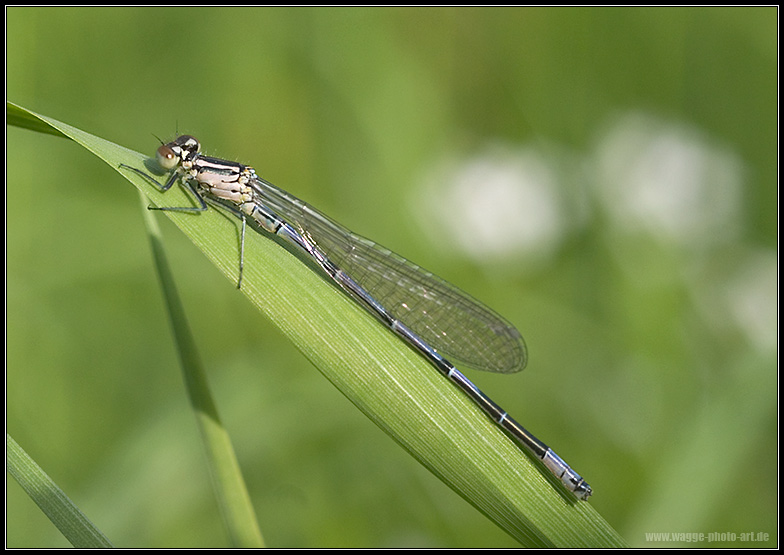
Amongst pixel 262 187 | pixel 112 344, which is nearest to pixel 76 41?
pixel 112 344

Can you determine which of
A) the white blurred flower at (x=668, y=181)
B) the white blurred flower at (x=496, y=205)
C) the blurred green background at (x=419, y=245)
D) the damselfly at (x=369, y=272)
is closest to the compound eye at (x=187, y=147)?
the damselfly at (x=369, y=272)

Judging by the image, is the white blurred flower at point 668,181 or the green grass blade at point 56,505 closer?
the green grass blade at point 56,505

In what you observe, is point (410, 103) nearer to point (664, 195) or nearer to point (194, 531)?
point (664, 195)

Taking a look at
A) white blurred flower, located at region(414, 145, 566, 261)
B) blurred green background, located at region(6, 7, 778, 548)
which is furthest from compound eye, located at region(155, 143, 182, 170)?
white blurred flower, located at region(414, 145, 566, 261)

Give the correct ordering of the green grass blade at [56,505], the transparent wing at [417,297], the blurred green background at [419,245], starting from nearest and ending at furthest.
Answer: the green grass blade at [56,505], the transparent wing at [417,297], the blurred green background at [419,245]

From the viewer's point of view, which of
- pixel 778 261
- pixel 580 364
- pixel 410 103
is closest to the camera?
pixel 580 364

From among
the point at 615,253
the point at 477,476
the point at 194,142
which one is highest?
the point at 194,142

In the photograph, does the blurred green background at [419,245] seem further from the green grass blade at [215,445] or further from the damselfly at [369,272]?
the green grass blade at [215,445]
